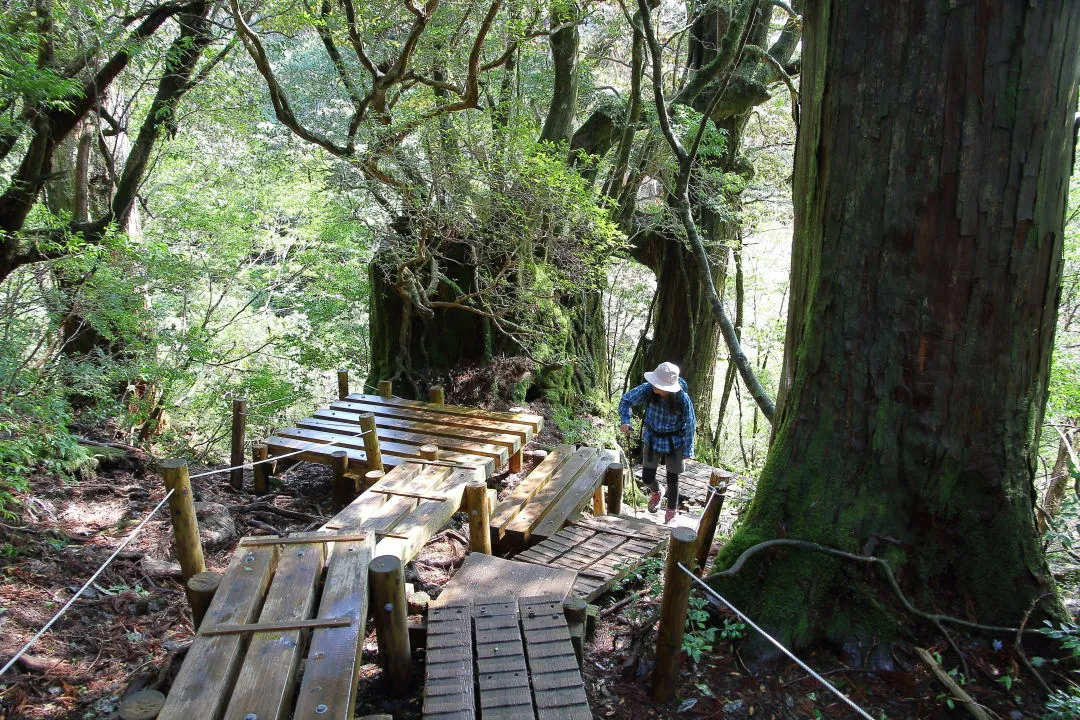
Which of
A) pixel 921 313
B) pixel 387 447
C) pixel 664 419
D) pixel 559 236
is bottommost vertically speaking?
pixel 387 447

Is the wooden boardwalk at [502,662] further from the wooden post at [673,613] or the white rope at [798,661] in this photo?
the white rope at [798,661]

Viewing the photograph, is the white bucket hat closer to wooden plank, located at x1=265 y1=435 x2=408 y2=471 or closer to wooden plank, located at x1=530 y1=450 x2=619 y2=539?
wooden plank, located at x1=530 y1=450 x2=619 y2=539

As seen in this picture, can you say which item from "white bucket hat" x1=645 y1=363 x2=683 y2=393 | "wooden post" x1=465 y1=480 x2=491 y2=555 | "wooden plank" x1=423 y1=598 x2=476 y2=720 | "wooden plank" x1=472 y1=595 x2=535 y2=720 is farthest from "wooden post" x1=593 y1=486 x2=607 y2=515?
"wooden plank" x1=423 y1=598 x2=476 y2=720

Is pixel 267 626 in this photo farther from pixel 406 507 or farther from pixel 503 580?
pixel 406 507

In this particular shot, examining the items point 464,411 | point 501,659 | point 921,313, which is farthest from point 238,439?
point 921,313

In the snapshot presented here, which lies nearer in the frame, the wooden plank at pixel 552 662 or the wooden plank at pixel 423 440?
the wooden plank at pixel 552 662

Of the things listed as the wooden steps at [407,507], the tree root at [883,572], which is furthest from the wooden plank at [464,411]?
the tree root at [883,572]

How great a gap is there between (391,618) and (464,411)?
4290 mm

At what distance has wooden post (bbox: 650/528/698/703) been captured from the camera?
2971 millimetres

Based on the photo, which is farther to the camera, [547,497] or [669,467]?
[669,467]

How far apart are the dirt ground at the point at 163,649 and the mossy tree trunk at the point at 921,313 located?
240mm

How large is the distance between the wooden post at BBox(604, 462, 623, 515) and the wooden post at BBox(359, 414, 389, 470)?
89.3 inches

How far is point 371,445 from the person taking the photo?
19.2 feet

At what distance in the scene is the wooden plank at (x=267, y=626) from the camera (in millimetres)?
2934
